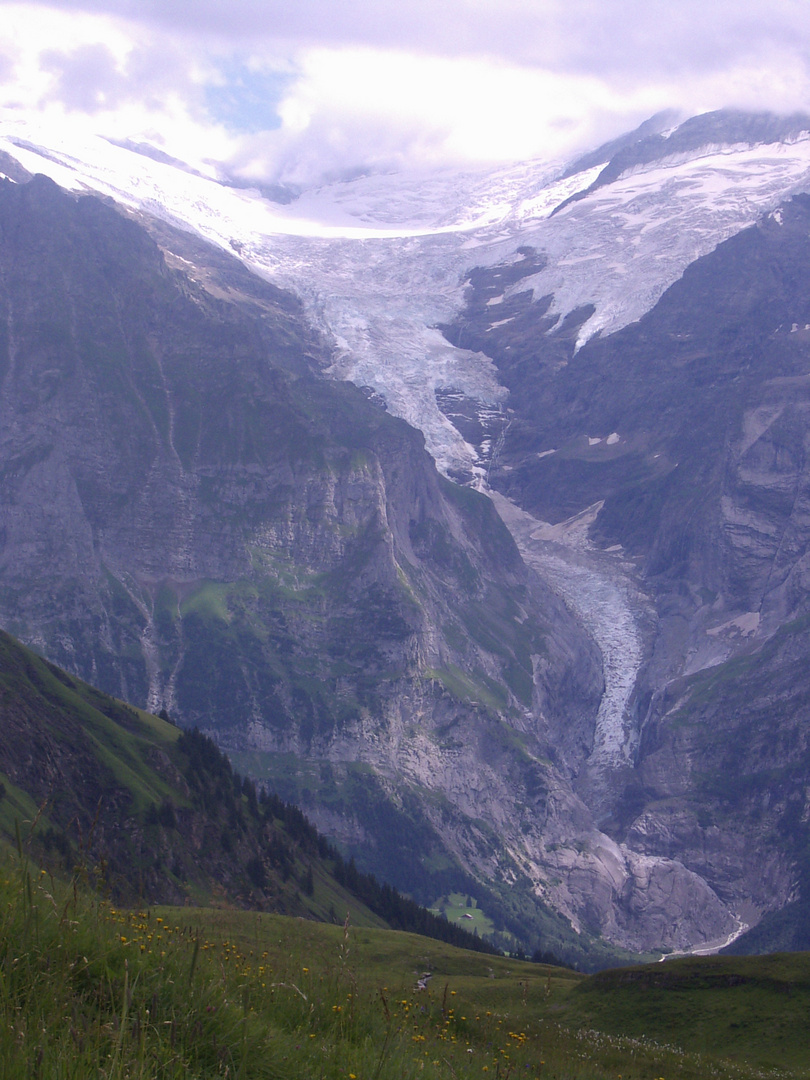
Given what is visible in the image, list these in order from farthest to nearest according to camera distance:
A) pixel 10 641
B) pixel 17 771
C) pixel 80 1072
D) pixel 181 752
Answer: pixel 181 752 < pixel 10 641 < pixel 17 771 < pixel 80 1072

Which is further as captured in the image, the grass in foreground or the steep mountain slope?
the steep mountain slope

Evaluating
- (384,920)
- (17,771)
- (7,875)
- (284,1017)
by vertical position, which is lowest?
(384,920)

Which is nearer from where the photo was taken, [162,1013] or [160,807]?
[162,1013]

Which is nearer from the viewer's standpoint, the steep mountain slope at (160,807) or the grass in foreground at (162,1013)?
the grass in foreground at (162,1013)

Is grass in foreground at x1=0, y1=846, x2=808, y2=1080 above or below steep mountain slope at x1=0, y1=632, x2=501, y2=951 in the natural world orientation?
above

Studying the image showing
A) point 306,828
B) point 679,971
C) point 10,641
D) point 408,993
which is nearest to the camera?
→ point 408,993

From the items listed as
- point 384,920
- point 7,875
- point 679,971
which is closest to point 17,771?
point 384,920

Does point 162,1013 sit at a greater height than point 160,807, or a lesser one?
greater

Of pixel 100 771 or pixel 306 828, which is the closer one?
pixel 100 771

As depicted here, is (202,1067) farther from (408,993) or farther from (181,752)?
(181,752)

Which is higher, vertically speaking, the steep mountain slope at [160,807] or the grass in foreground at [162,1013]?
the grass in foreground at [162,1013]

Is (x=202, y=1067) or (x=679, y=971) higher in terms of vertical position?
(x=202, y=1067)
